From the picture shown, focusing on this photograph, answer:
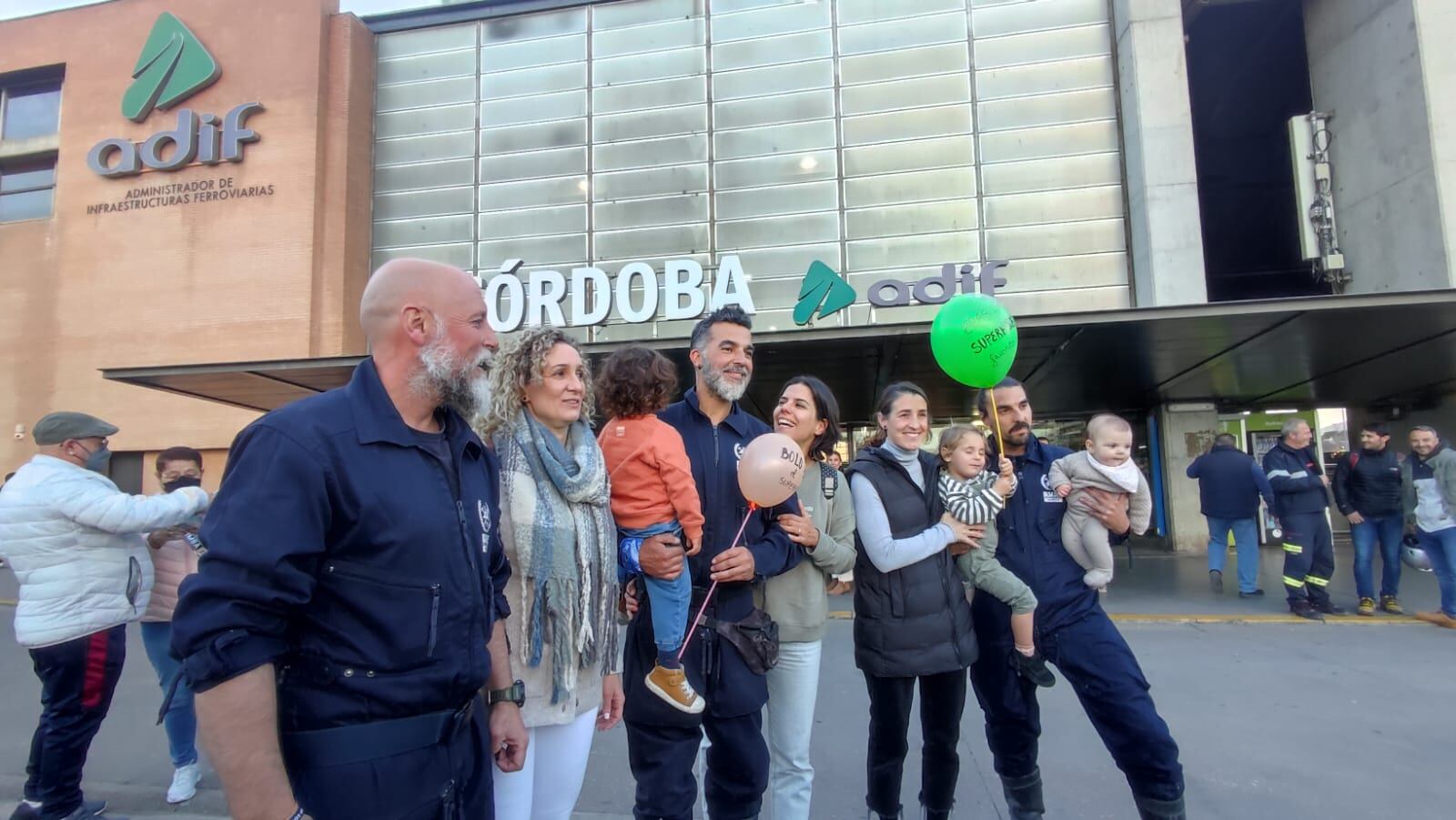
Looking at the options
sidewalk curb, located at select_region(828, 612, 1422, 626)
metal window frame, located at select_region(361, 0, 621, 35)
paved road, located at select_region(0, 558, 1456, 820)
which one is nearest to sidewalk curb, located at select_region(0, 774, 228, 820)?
paved road, located at select_region(0, 558, 1456, 820)

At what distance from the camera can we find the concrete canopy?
24.1 ft

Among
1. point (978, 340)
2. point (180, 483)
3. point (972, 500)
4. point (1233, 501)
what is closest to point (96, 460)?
point (180, 483)

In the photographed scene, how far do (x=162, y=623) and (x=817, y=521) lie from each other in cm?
362

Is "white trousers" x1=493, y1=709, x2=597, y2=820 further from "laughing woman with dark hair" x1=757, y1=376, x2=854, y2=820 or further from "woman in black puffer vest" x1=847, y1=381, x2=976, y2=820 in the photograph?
"woman in black puffer vest" x1=847, y1=381, x2=976, y2=820

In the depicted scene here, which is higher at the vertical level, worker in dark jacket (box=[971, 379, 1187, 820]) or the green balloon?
the green balloon

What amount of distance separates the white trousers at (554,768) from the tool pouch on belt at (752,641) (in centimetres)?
50

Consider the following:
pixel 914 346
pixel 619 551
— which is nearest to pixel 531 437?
pixel 619 551

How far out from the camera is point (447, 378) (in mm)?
1630

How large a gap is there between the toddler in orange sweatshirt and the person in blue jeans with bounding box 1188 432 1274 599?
7.88 meters

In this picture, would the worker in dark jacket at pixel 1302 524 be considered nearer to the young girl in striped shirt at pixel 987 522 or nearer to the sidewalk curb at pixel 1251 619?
the sidewalk curb at pixel 1251 619

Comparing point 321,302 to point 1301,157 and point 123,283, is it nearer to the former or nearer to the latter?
point 123,283

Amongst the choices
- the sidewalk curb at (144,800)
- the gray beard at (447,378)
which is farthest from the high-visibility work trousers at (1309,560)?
the sidewalk curb at (144,800)

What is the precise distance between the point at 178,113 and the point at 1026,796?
64.6ft

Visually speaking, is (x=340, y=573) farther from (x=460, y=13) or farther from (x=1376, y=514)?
(x=460, y=13)
